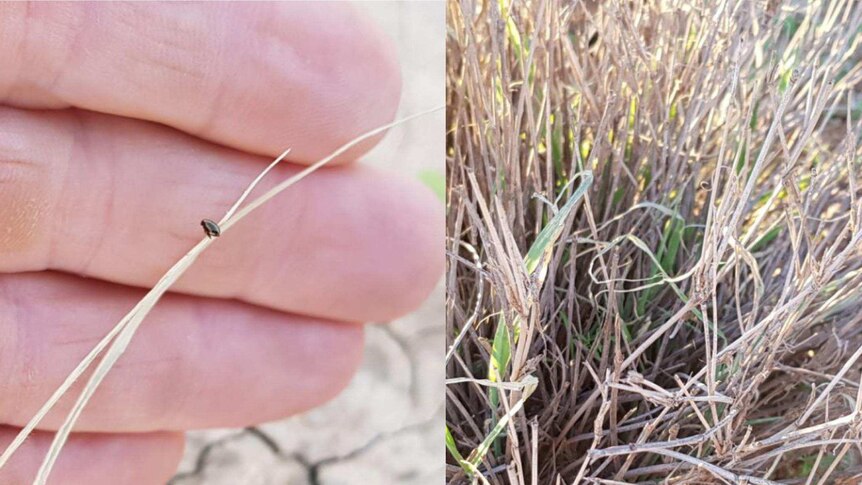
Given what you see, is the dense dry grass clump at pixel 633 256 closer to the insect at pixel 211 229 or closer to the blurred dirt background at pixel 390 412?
the blurred dirt background at pixel 390 412

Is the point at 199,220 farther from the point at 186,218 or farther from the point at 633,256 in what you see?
the point at 633,256

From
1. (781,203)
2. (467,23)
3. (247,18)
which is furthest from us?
(781,203)

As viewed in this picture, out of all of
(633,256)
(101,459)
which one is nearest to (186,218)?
(101,459)

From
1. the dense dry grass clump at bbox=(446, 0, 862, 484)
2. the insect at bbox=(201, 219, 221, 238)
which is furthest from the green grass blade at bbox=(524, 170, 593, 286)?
the insect at bbox=(201, 219, 221, 238)

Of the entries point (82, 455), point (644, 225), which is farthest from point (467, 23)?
point (82, 455)

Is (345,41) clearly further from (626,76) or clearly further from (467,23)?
(626,76)

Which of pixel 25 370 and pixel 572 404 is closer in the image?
pixel 25 370

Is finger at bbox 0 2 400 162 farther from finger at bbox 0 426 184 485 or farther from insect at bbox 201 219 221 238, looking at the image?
finger at bbox 0 426 184 485

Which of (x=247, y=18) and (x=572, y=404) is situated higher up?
(x=247, y=18)
